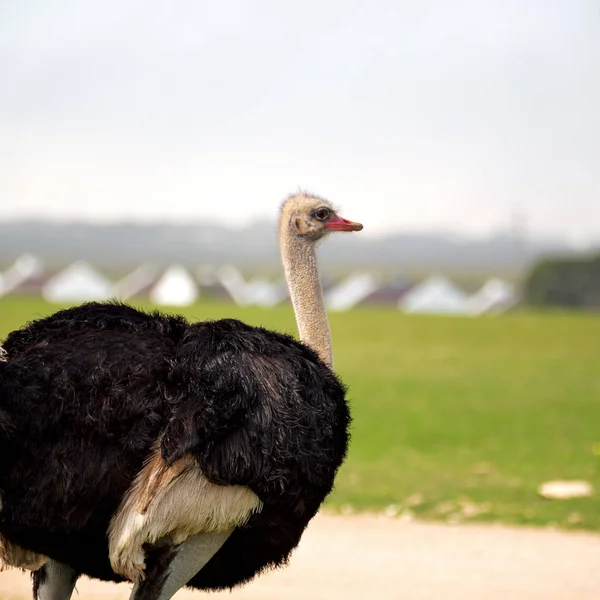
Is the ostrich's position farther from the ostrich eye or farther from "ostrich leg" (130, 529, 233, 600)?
the ostrich eye

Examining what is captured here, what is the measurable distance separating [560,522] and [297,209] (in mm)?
4079

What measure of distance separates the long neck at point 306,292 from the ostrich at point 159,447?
1.96 ft

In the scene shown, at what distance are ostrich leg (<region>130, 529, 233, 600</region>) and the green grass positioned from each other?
1.26 m

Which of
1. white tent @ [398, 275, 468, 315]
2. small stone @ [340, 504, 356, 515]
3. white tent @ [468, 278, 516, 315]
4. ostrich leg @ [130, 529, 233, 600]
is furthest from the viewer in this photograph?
white tent @ [398, 275, 468, 315]

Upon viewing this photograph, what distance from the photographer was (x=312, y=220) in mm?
5070

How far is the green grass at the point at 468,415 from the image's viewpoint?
930 cm

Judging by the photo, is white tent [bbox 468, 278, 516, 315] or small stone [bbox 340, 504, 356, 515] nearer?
small stone [bbox 340, 504, 356, 515]

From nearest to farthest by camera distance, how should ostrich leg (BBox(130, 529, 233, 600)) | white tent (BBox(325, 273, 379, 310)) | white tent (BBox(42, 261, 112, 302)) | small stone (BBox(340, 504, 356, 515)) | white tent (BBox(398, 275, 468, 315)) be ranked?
ostrich leg (BBox(130, 529, 233, 600)) < small stone (BBox(340, 504, 356, 515)) < white tent (BBox(42, 261, 112, 302)) < white tent (BBox(398, 275, 468, 315)) < white tent (BBox(325, 273, 379, 310))

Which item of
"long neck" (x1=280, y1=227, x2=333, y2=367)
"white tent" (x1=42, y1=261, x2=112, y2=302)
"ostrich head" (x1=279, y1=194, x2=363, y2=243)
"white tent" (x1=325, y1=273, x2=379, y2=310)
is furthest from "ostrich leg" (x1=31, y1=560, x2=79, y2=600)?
"white tent" (x1=325, y1=273, x2=379, y2=310)

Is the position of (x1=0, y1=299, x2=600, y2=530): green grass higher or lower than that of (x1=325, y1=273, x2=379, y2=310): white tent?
lower

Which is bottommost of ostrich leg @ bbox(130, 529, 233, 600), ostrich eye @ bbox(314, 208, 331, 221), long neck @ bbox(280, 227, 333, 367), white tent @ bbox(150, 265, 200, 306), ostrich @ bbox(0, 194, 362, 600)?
ostrich leg @ bbox(130, 529, 233, 600)

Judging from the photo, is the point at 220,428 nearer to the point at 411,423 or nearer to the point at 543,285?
the point at 411,423

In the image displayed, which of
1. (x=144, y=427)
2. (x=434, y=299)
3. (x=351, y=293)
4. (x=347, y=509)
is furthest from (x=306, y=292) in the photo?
(x=351, y=293)

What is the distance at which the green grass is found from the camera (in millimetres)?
9297
